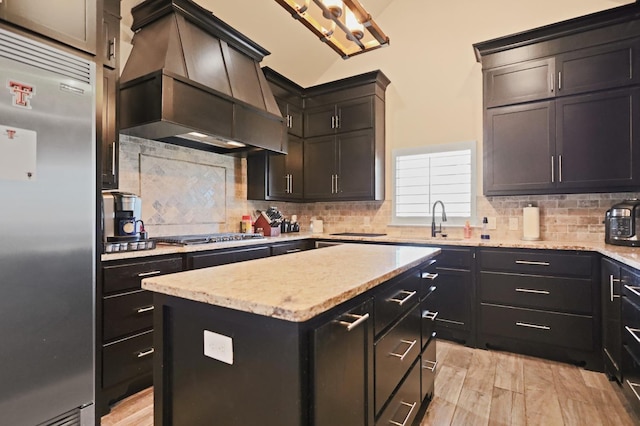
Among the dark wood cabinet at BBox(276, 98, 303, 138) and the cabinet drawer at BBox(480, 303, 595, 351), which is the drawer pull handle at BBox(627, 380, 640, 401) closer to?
the cabinet drawer at BBox(480, 303, 595, 351)

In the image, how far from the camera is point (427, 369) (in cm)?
197

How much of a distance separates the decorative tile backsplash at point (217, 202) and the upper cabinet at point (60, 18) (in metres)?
1.28

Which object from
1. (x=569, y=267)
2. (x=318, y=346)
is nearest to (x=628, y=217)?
(x=569, y=267)

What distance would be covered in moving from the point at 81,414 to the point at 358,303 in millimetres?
1551

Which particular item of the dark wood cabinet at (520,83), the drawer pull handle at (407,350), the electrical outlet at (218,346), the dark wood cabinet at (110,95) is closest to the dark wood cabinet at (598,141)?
the dark wood cabinet at (520,83)

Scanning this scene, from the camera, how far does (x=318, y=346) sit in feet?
3.13

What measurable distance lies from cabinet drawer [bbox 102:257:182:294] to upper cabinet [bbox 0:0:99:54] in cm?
123

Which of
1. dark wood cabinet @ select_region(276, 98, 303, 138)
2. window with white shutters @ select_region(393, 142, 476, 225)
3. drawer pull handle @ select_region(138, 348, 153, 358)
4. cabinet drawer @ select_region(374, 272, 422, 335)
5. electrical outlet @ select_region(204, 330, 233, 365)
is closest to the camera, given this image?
electrical outlet @ select_region(204, 330, 233, 365)

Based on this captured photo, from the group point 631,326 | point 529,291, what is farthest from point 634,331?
point 529,291

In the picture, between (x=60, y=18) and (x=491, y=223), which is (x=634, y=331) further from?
(x=60, y=18)

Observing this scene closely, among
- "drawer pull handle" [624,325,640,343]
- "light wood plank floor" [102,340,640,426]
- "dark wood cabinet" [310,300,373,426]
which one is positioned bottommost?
"light wood plank floor" [102,340,640,426]

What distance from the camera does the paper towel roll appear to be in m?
3.16

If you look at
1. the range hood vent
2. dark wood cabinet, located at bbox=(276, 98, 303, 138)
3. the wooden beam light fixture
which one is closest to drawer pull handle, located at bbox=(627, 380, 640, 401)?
the wooden beam light fixture

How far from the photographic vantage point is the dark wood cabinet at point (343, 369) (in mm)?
959
